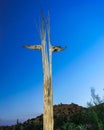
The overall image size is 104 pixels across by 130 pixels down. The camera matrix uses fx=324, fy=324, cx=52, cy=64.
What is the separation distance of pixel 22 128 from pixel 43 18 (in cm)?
1352

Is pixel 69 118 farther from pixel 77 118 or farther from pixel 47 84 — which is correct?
pixel 47 84

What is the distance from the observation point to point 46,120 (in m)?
12.5

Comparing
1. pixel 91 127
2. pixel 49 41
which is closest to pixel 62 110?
pixel 91 127

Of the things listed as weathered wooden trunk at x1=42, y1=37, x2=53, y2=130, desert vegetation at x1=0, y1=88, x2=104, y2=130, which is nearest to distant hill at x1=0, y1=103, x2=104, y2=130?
desert vegetation at x1=0, y1=88, x2=104, y2=130

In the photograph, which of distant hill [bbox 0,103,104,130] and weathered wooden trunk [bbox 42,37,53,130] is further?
distant hill [bbox 0,103,104,130]

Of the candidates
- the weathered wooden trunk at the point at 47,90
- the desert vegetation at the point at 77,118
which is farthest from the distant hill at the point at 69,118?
the weathered wooden trunk at the point at 47,90

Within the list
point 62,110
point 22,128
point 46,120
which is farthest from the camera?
point 62,110

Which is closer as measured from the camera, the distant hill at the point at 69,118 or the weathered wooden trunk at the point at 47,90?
the weathered wooden trunk at the point at 47,90

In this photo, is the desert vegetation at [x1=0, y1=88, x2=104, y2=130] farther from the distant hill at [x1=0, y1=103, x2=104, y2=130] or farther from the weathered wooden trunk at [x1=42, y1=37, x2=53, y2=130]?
the weathered wooden trunk at [x1=42, y1=37, x2=53, y2=130]

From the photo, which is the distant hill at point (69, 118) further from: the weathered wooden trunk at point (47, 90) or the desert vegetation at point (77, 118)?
the weathered wooden trunk at point (47, 90)

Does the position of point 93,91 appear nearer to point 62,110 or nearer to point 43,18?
point 43,18

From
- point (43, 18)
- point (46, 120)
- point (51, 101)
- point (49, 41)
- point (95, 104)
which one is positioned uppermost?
point (43, 18)

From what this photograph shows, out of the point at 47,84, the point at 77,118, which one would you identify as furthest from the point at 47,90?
the point at 77,118

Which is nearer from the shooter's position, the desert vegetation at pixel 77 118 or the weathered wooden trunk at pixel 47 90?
the weathered wooden trunk at pixel 47 90
